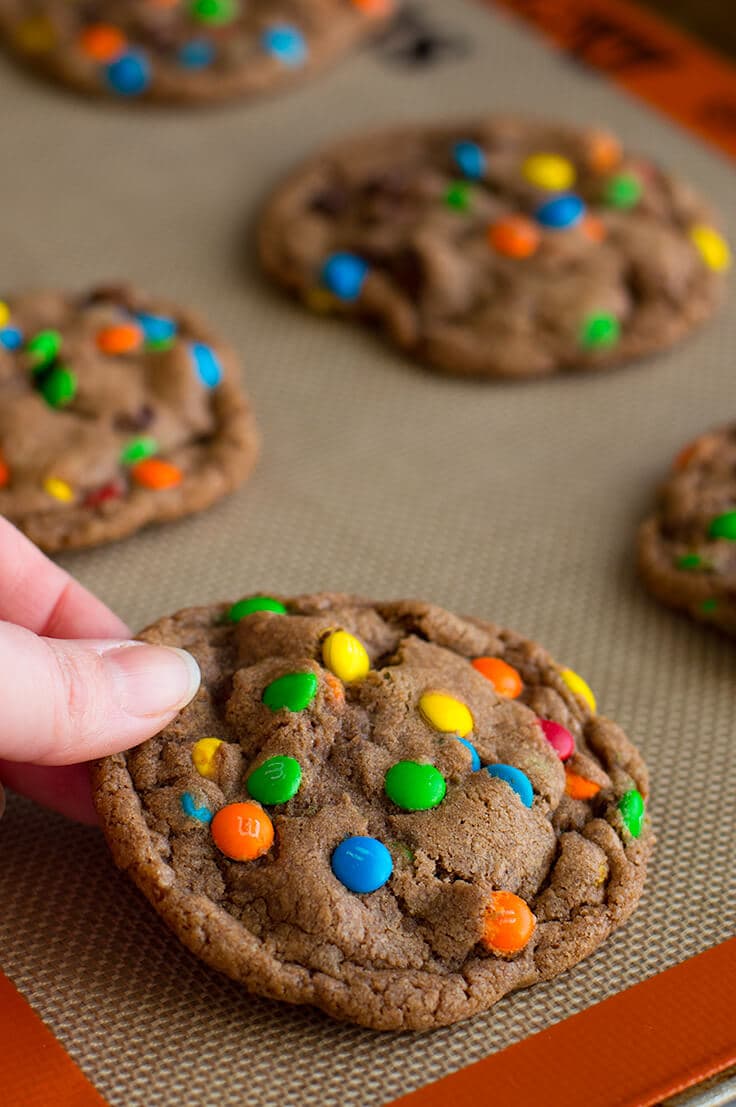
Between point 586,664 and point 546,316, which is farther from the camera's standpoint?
point 546,316

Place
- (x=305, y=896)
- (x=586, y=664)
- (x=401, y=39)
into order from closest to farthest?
(x=305, y=896) < (x=586, y=664) < (x=401, y=39)

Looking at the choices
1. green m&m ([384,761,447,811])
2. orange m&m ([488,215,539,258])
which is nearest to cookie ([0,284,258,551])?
orange m&m ([488,215,539,258])

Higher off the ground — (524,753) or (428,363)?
(524,753)

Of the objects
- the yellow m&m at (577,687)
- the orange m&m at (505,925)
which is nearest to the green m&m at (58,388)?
the yellow m&m at (577,687)

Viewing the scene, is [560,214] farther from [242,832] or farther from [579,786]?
[242,832]

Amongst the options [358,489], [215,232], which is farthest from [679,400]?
[215,232]

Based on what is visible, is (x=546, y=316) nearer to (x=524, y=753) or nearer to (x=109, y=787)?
(x=524, y=753)

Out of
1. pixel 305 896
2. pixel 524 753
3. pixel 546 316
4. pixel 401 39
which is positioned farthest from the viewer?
pixel 401 39

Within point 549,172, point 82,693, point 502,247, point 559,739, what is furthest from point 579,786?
point 549,172
